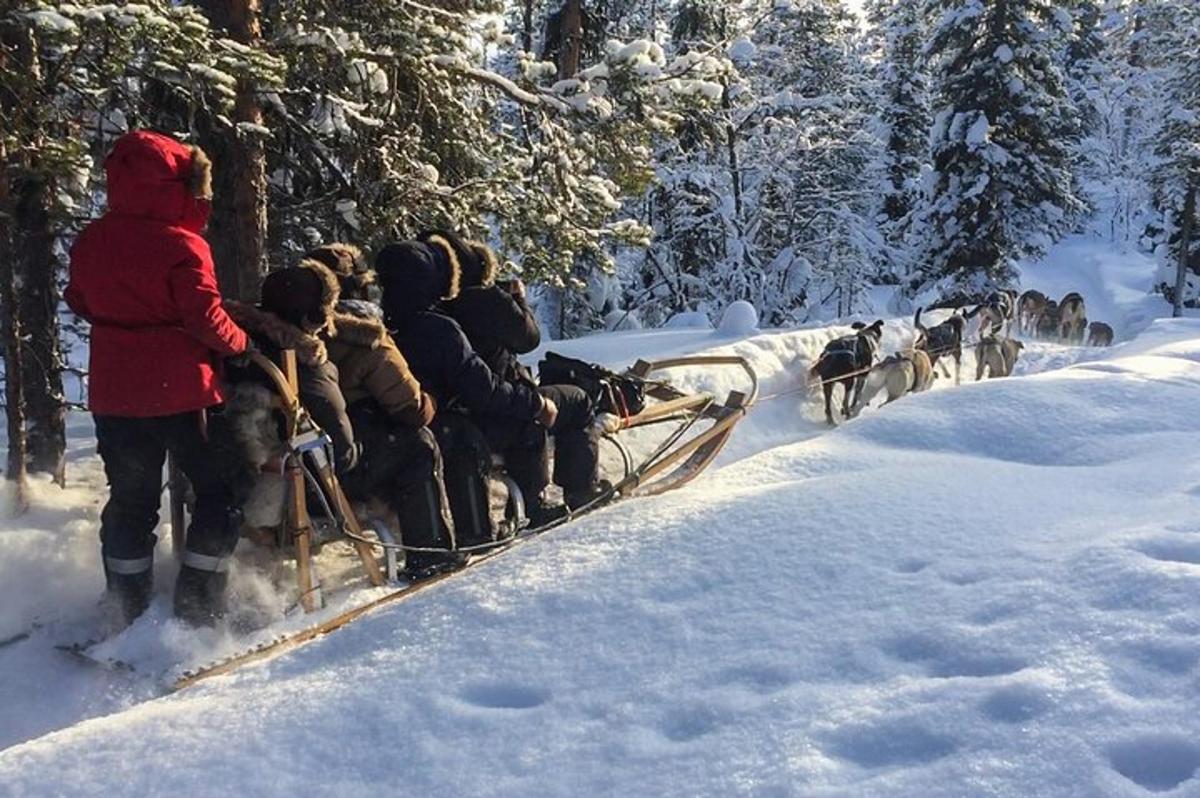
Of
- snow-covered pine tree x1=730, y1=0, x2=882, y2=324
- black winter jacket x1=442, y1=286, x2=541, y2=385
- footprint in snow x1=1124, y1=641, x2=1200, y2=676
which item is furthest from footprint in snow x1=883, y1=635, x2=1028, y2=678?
snow-covered pine tree x1=730, y1=0, x2=882, y2=324

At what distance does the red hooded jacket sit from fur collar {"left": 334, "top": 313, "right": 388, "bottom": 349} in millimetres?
646

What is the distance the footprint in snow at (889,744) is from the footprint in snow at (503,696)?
735 mm

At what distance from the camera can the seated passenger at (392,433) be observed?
168 inches

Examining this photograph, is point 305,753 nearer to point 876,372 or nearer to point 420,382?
point 420,382

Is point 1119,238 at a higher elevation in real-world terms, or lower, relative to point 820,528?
higher

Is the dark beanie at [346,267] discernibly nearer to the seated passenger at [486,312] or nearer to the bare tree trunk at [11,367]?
the seated passenger at [486,312]

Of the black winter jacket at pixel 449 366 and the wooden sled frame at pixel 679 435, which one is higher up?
the black winter jacket at pixel 449 366

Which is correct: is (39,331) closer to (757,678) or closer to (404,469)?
(404,469)

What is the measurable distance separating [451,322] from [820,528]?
2.21 m

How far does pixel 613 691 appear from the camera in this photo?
90.5 inches

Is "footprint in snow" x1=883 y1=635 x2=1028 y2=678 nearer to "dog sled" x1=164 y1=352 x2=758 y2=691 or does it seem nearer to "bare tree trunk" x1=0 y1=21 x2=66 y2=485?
"dog sled" x1=164 y1=352 x2=758 y2=691

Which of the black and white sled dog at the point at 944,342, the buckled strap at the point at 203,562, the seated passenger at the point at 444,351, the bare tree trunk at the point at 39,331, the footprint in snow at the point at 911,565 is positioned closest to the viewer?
the footprint in snow at the point at 911,565

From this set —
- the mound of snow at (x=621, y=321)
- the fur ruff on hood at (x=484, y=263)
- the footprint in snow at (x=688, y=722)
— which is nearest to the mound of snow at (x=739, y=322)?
the fur ruff on hood at (x=484, y=263)

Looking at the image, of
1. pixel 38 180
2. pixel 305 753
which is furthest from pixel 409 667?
pixel 38 180
